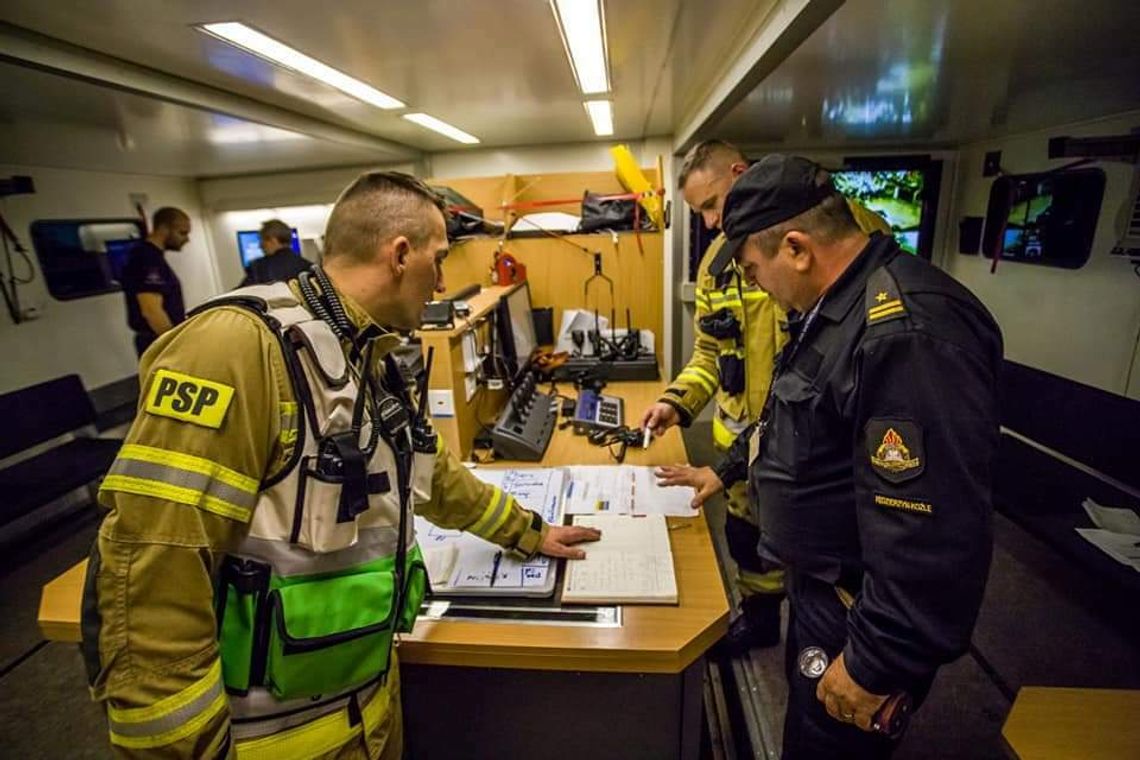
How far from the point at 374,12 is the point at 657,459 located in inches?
66.6

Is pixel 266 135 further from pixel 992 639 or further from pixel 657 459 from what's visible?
pixel 992 639

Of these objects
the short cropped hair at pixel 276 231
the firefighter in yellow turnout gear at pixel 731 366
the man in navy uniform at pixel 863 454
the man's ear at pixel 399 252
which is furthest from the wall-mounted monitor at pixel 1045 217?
the short cropped hair at pixel 276 231

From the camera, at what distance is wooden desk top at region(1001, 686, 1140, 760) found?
1040 millimetres

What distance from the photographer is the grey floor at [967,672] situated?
193 centimetres

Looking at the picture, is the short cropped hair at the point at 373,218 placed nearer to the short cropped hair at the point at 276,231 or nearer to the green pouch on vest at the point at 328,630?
the green pouch on vest at the point at 328,630

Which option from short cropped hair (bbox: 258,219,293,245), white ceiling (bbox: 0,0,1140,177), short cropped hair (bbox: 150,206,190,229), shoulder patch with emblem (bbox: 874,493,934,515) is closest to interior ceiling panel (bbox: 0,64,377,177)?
white ceiling (bbox: 0,0,1140,177)

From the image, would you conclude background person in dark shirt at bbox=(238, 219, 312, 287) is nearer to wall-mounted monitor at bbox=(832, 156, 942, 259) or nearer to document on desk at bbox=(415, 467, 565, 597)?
document on desk at bbox=(415, 467, 565, 597)

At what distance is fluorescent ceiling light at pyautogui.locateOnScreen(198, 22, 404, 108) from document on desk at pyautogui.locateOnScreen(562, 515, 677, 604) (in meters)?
1.94

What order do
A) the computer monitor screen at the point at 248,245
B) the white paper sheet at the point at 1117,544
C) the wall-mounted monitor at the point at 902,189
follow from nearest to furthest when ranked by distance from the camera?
the white paper sheet at the point at 1117,544, the wall-mounted monitor at the point at 902,189, the computer monitor screen at the point at 248,245

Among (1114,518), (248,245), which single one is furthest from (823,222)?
(248,245)

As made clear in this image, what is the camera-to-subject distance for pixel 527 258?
3115 mm

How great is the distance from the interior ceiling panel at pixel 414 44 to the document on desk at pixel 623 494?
1.35 meters

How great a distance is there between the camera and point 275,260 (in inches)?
157

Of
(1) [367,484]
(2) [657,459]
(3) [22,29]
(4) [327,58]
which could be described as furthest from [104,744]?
(4) [327,58]
